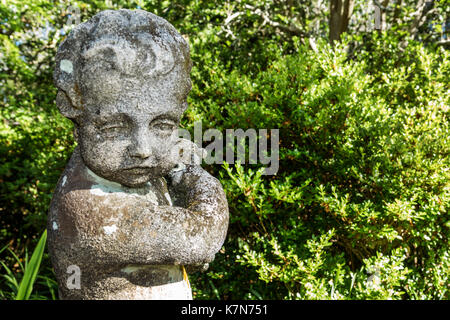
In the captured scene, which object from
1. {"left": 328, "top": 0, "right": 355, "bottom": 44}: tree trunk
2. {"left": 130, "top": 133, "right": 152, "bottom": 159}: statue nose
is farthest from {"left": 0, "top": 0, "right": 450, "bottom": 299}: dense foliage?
{"left": 130, "top": 133, "right": 152, "bottom": 159}: statue nose

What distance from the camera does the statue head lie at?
5.29 feet

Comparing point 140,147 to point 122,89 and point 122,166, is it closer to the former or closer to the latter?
point 122,166

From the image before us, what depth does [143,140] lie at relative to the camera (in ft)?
5.40

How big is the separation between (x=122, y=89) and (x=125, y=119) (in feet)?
0.40

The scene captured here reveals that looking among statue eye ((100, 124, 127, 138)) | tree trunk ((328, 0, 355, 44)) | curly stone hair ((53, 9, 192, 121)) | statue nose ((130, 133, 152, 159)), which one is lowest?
statue nose ((130, 133, 152, 159))

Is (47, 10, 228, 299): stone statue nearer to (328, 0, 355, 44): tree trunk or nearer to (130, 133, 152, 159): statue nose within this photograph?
(130, 133, 152, 159): statue nose

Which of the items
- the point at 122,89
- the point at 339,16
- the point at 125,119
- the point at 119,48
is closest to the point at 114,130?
the point at 125,119

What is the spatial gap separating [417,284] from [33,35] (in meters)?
5.77

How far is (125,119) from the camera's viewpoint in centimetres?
165

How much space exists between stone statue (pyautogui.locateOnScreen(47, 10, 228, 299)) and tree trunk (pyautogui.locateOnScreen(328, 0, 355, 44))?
373 centimetres

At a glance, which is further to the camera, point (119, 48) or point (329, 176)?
point (329, 176)

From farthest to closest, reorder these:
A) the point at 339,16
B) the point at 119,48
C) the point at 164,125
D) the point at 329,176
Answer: the point at 339,16
the point at 329,176
the point at 164,125
the point at 119,48

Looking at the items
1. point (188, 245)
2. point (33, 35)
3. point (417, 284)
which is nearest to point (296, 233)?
point (417, 284)

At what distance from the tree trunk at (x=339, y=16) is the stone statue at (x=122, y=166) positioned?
3.73 metres
